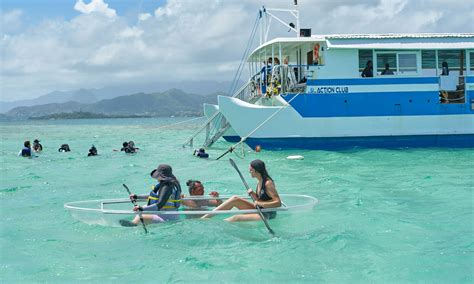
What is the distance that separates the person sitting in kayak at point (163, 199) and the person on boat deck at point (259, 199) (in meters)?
0.64

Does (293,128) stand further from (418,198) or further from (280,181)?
(418,198)

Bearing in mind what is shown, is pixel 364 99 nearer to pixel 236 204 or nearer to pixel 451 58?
pixel 451 58

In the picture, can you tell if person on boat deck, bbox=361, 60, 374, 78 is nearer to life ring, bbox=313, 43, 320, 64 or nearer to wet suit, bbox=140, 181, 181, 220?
life ring, bbox=313, 43, 320, 64

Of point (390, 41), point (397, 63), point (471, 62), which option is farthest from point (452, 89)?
point (390, 41)

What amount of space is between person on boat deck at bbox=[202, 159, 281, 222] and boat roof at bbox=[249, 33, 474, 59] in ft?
41.9

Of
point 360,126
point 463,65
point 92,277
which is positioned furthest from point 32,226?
point 463,65

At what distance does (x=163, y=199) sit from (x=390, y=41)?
606 inches

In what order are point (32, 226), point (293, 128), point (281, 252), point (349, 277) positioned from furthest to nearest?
point (293, 128) → point (32, 226) → point (281, 252) → point (349, 277)

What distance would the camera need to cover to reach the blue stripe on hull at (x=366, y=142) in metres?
21.5

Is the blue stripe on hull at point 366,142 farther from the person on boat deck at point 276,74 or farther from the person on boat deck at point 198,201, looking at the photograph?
the person on boat deck at point 198,201

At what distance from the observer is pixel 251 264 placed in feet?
25.0

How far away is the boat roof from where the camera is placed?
2158 centimetres

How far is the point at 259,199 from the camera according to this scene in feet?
32.1

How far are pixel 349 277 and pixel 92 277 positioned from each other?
11.3ft
